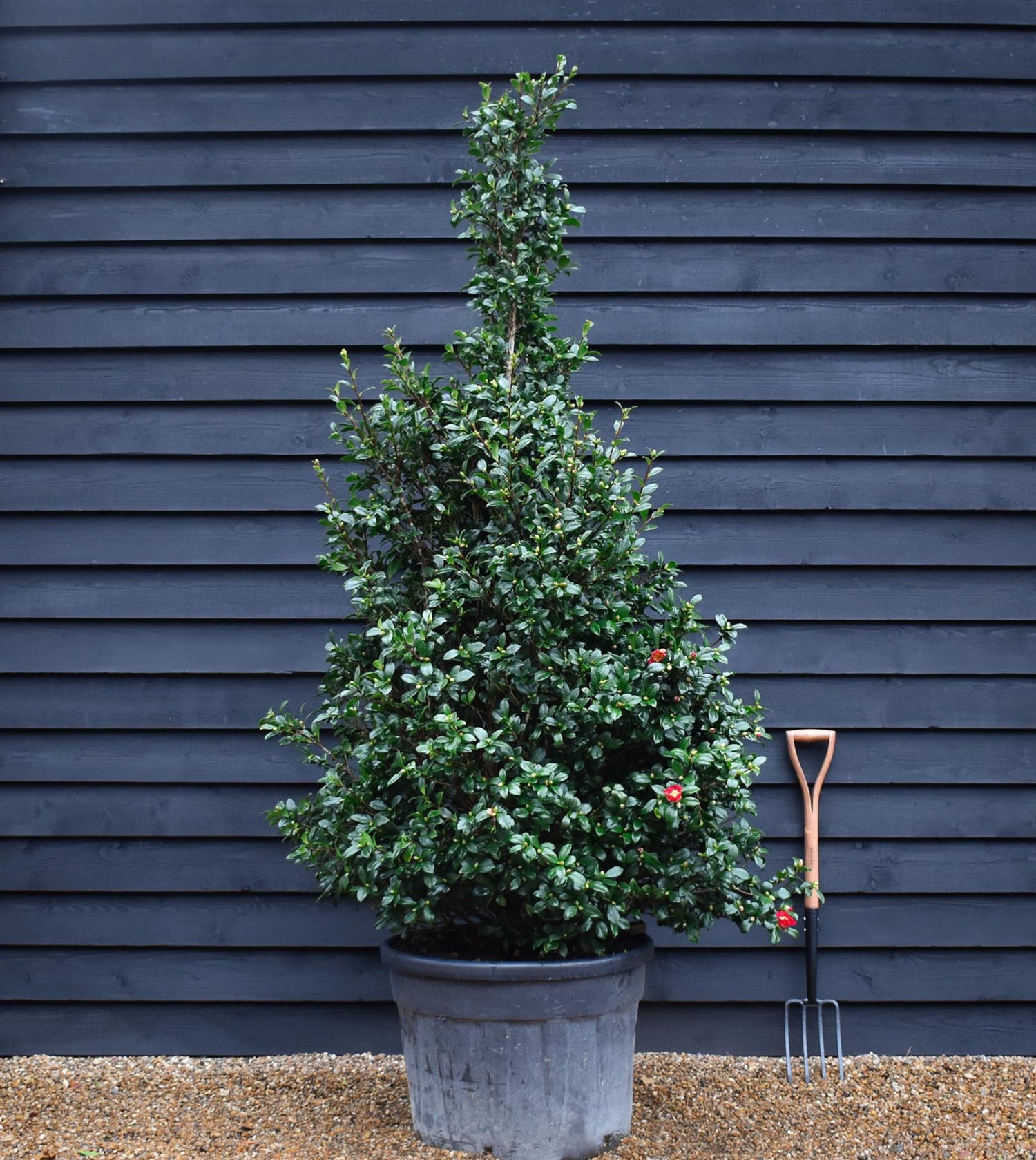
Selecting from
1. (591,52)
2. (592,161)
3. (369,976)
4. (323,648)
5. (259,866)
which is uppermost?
(591,52)

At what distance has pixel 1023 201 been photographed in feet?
9.64

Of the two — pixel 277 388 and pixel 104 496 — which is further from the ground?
pixel 277 388

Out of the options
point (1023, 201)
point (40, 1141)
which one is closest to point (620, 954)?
point (40, 1141)

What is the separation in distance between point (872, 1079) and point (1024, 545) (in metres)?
1.55

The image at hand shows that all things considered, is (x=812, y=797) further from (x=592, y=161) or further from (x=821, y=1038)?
(x=592, y=161)

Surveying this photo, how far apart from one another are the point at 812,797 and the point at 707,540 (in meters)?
0.78

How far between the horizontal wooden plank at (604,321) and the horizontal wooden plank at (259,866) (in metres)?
1.45

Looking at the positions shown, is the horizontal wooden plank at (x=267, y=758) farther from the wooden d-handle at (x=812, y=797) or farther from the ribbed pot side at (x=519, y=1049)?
the ribbed pot side at (x=519, y=1049)

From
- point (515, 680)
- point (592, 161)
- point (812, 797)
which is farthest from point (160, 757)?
point (592, 161)

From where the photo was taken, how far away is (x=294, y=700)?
2.86 meters

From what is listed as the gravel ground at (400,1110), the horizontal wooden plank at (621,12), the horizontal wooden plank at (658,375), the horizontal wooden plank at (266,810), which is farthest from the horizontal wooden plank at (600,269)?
the gravel ground at (400,1110)

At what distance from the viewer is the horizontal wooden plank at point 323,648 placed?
2877mm

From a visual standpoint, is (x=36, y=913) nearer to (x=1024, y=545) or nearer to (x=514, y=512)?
(x=514, y=512)

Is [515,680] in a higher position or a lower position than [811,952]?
higher
